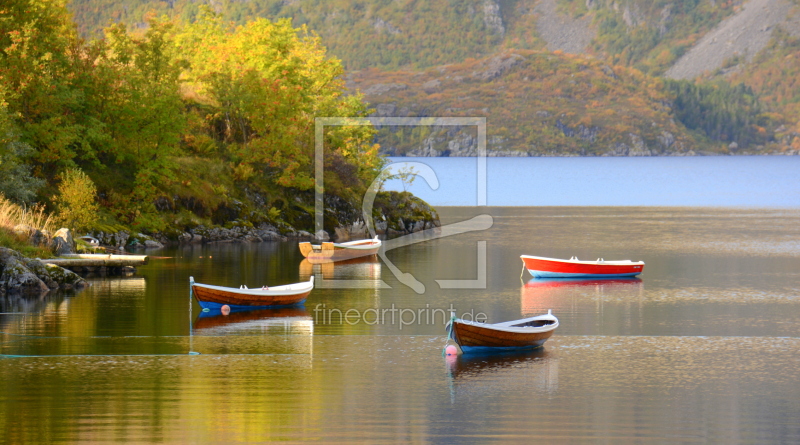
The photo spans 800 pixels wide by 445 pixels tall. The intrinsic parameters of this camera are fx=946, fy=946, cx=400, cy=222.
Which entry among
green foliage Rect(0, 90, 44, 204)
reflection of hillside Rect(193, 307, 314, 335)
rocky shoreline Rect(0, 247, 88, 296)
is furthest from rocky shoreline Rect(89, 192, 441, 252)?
reflection of hillside Rect(193, 307, 314, 335)

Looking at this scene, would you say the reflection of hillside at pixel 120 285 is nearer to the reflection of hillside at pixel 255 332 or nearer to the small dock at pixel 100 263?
the small dock at pixel 100 263

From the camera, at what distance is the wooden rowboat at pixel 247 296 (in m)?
40.2

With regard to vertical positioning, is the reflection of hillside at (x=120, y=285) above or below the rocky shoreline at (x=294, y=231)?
below

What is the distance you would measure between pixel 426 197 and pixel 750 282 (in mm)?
107919

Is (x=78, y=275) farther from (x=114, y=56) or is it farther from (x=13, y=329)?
(x=114, y=56)

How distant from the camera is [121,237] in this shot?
65.4 metres

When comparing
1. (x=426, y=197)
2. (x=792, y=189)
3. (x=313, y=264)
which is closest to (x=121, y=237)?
(x=313, y=264)

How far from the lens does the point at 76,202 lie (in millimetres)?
62375

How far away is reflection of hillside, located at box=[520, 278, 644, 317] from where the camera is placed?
45.5 meters

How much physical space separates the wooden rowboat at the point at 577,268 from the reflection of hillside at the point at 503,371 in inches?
868

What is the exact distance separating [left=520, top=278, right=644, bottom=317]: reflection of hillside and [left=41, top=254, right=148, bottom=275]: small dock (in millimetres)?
21911

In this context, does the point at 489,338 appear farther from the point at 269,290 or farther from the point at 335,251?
the point at 335,251

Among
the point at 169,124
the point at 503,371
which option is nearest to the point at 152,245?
the point at 169,124

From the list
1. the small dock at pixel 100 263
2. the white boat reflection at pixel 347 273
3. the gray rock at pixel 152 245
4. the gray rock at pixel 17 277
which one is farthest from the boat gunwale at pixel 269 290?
the gray rock at pixel 152 245
